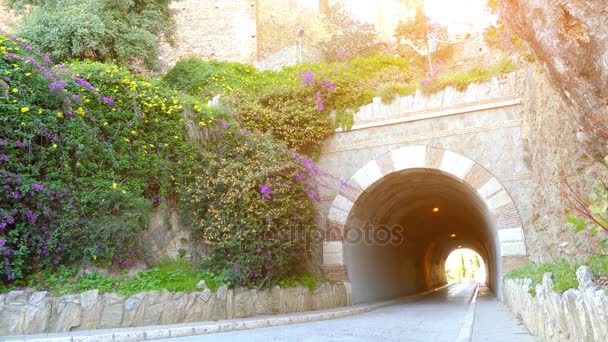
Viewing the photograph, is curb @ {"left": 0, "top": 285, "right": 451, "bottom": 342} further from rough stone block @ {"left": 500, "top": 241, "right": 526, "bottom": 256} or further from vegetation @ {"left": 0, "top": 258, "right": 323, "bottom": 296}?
rough stone block @ {"left": 500, "top": 241, "right": 526, "bottom": 256}

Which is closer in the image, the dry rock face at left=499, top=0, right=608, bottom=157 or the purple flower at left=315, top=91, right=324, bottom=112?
the dry rock face at left=499, top=0, right=608, bottom=157

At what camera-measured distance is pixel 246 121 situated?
12.3 metres

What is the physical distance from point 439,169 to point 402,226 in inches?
250

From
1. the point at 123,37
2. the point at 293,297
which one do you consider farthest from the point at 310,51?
the point at 293,297

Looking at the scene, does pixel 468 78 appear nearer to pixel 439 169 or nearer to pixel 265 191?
pixel 439 169

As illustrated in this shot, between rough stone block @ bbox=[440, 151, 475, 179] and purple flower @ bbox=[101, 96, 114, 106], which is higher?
purple flower @ bbox=[101, 96, 114, 106]

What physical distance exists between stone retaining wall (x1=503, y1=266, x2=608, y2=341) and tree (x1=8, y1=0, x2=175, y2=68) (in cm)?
1210

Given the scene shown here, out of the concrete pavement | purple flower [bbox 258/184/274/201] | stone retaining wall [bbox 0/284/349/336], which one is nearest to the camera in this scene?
the concrete pavement

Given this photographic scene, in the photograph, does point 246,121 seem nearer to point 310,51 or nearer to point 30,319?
point 30,319

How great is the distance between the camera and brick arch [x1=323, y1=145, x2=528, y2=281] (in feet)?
35.1

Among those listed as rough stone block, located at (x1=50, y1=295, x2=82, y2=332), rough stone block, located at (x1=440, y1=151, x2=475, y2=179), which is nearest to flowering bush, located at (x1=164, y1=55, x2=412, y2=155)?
rough stone block, located at (x1=440, y1=151, x2=475, y2=179)

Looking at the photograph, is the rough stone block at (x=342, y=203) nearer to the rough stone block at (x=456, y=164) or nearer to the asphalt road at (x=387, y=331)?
the rough stone block at (x=456, y=164)

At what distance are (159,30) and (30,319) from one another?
10658mm

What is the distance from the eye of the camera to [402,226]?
57.9 feet
